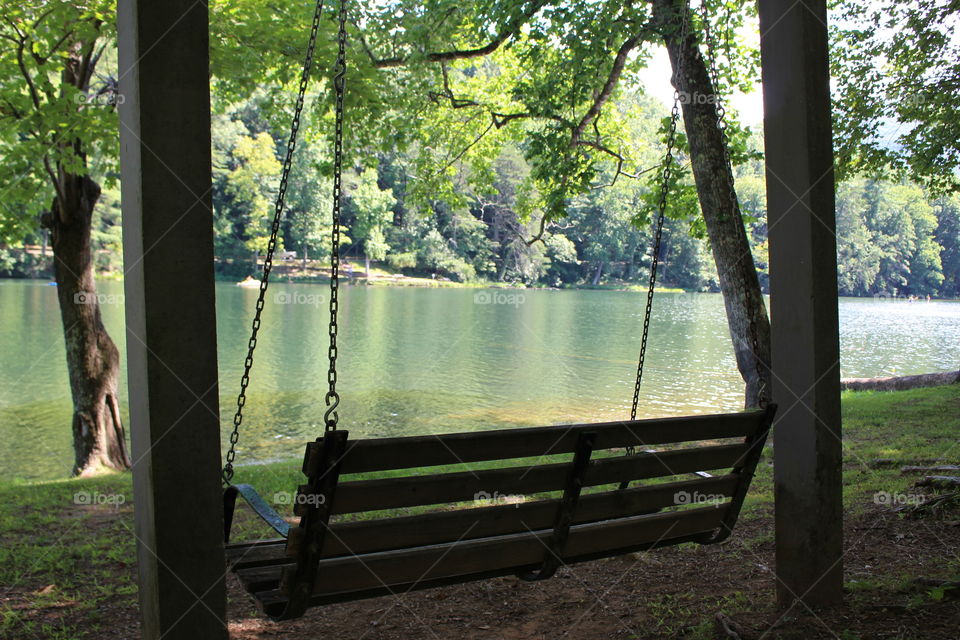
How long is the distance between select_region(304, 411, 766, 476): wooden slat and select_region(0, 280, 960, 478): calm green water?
2.23ft

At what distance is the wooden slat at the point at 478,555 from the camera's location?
7.93ft

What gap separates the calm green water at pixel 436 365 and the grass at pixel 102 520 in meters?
2.29

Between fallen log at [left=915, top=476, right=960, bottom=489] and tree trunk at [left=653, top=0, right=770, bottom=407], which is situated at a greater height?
tree trunk at [left=653, top=0, right=770, bottom=407]

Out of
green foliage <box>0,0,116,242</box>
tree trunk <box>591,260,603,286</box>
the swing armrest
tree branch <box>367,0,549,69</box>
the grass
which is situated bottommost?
the grass

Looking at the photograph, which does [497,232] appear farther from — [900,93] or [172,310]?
[172,310]

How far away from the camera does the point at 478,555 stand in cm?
261

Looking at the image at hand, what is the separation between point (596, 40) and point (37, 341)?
1922cm

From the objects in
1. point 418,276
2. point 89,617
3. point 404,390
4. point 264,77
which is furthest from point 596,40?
point 418,276

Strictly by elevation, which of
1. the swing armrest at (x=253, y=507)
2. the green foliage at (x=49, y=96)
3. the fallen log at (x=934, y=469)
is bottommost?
the fallen log at (x=934, y=469)

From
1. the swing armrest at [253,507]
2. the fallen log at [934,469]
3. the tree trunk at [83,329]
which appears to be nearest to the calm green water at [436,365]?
the swing armrest at [253,507]

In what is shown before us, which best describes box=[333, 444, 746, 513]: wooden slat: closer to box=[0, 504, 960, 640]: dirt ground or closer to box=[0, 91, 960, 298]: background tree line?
box=[0, 504, 960, 640]: dirt ground

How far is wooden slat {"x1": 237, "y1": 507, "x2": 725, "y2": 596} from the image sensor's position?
242 centimetres

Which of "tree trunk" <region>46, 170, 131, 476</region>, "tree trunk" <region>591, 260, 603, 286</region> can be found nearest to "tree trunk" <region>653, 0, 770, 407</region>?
"tree trunk" <region>46, 170, 131, 476</region>

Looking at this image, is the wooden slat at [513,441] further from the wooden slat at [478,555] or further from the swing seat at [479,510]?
the wooden slat at [478,555]
